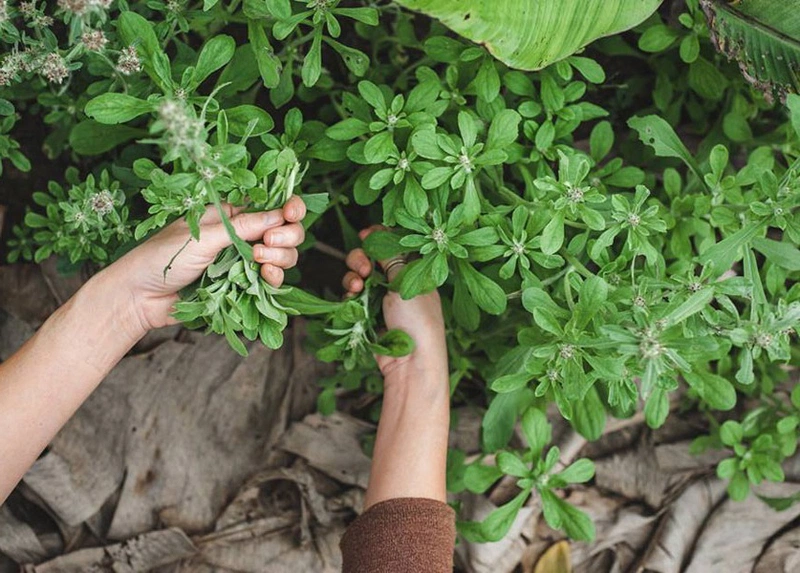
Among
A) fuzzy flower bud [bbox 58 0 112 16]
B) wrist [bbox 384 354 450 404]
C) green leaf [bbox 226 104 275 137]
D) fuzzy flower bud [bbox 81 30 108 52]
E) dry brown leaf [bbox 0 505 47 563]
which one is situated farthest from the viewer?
dry brown leaf [bbox 0 505 47 563]

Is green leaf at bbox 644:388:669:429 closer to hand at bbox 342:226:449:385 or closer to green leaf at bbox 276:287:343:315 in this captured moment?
hand at bbox 342:226:449:385

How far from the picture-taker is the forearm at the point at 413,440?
5.30 ft

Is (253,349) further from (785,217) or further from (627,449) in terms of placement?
(785,217)

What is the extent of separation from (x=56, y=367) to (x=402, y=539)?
735mm

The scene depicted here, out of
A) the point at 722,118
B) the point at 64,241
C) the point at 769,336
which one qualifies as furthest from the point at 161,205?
the point at 722,118

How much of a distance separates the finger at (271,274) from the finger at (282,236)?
0.13ft

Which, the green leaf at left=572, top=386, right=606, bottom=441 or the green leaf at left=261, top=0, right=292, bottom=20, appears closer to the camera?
the green leaf at left=261, top=0, right=292, bottom=20

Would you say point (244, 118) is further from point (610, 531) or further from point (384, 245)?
point (610, 531)

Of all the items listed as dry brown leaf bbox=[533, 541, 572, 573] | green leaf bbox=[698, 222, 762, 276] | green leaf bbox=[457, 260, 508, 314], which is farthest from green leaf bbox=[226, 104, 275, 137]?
dry brown leaf bbox=[533, 541, 572, 573]

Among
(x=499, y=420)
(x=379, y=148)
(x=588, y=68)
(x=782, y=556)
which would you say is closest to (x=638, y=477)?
(x=782, y=556)

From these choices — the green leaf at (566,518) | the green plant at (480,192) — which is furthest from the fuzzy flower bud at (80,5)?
the green leaf at (566,518)

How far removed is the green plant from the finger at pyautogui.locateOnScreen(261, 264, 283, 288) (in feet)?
0.05

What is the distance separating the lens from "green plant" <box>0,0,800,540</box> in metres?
1.23

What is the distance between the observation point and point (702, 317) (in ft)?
4.25
